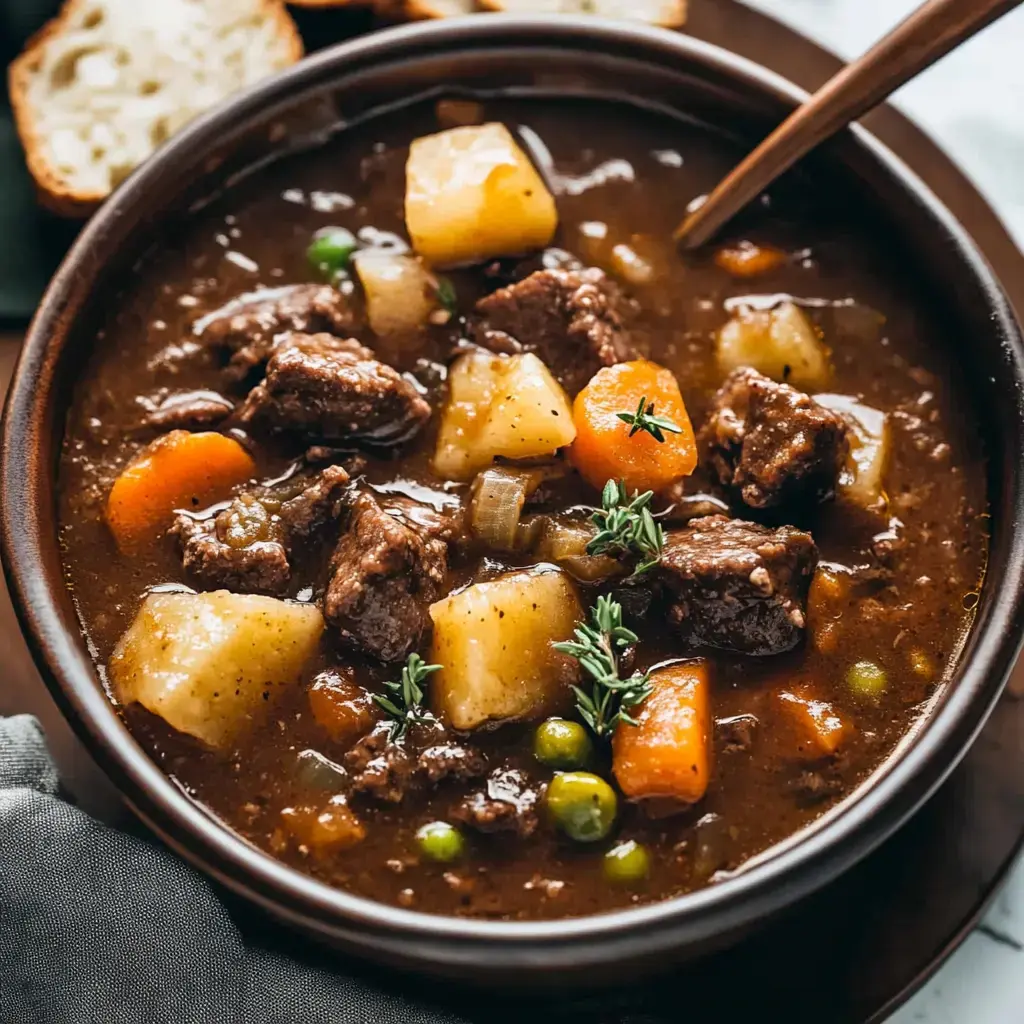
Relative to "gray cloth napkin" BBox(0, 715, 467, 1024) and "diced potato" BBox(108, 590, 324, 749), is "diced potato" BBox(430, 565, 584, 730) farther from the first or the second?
"gray cloth napkin" BBox(0, 715, 467, 1024)

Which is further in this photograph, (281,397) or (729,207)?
(729,207)

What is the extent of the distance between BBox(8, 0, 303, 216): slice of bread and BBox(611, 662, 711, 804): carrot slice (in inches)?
103

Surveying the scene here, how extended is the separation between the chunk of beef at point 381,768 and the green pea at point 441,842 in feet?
0.36

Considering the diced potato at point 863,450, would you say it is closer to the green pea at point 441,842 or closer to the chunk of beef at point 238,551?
the green pea at point 441,842

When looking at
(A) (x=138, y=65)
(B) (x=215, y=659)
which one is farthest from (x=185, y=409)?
(A) (x=138, y=65)

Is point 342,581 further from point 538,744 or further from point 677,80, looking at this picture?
point 677,80

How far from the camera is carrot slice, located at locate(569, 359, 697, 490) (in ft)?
12.4

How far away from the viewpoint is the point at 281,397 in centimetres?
381

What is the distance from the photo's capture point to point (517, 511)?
148 inches

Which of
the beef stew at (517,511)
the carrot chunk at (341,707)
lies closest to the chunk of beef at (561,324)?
the beef stew at (517,511)

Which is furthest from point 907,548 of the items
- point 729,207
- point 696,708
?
point 729,207

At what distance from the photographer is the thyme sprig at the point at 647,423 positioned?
12.0 ft

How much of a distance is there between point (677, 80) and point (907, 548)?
163cm

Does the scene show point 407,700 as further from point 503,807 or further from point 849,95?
point 849,95
